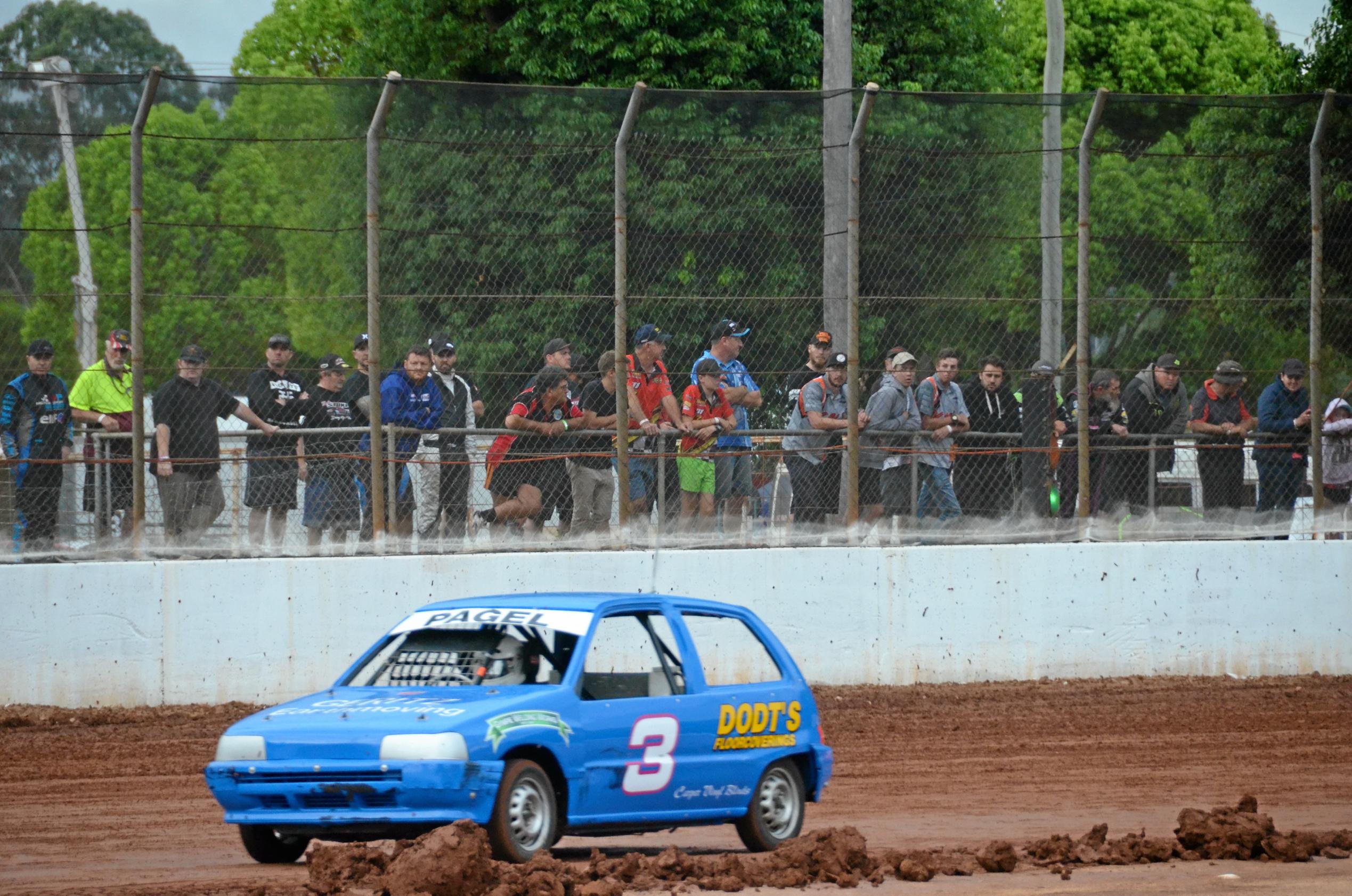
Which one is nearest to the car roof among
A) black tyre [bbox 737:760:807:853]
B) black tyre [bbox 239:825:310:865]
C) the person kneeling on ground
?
black tyre [bbox 737:760:807:853]

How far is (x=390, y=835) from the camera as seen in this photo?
6.98 metres

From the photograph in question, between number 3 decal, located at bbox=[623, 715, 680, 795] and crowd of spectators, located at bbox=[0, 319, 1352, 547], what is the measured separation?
4634 millimetres

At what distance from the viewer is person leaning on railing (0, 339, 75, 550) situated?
11438 millimetres

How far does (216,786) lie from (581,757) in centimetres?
146

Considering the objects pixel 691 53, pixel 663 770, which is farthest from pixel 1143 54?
pixel 663 770

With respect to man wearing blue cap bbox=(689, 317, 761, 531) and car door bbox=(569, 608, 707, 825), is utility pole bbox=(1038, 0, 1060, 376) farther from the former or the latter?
car door bbox=(569, 608, 707, 825)

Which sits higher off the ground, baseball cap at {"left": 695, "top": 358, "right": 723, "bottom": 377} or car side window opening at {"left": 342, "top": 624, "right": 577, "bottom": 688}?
baseball cap at {"left": 695, "top": 358, "right": 723, "bottom": 377}

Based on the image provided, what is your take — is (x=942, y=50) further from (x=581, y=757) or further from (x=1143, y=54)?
(x=581, y=757)

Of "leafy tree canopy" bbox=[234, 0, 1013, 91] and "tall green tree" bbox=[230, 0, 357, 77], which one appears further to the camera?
"tall green tree" bbox=[230, 0, 357, 77]

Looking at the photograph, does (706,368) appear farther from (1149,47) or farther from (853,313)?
(1149,47)

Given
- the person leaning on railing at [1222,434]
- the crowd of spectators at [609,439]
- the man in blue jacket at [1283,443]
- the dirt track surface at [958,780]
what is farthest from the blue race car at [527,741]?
Answer: the man in blue jacket at [1283,443]

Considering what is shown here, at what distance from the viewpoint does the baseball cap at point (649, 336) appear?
12.2 m

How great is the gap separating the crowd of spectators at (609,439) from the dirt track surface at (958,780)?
4.32 feet

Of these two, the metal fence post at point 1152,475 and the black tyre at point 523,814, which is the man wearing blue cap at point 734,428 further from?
the black tyre at point 523,814
